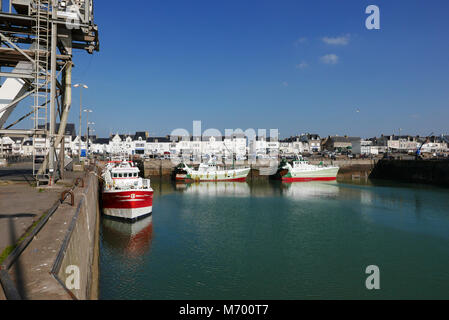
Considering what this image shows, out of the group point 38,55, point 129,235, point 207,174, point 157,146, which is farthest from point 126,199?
point 157,146

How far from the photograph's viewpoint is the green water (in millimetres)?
14398

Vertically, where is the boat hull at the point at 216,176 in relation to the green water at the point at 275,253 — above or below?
above

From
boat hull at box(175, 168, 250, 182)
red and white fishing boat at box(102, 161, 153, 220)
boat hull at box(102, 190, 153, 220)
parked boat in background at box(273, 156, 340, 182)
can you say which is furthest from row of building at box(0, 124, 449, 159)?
boat hull at box(102, 190, 153, 220)

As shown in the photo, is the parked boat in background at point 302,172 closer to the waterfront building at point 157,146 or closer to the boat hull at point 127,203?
the boat hull at point 127,203

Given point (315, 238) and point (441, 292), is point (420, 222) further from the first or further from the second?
point (441, 292)

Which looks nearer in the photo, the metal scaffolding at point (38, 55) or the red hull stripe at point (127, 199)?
the metal scaffolding at point (38, 55)

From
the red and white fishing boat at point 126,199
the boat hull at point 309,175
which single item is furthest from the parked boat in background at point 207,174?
the red and white fishing boat at point 126,199

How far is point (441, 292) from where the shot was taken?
1444cm

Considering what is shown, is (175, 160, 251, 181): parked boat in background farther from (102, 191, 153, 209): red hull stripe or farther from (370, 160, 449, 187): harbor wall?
(370, 160, 449, 187): harbor wall

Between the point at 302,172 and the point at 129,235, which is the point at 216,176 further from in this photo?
the point at 129,235

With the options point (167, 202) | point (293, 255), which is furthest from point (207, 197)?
point (293, 255)

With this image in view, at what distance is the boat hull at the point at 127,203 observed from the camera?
2609cm

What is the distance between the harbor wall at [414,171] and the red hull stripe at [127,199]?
58.7m

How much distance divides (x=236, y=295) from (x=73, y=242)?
24.9 feet
